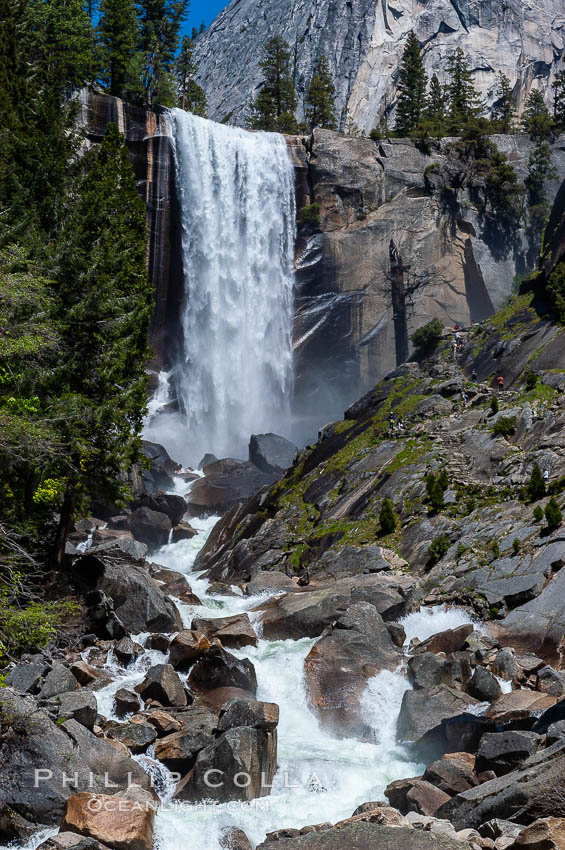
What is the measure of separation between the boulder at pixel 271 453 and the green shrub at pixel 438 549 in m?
23.7

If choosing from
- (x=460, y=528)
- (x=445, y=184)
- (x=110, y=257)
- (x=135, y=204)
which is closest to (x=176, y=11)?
(x=445, y=184)

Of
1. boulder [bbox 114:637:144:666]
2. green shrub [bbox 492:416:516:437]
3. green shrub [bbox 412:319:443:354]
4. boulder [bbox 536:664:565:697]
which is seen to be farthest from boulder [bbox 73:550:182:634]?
green shrub [bbox 412:319:443:354]

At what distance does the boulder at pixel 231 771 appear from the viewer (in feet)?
41.8

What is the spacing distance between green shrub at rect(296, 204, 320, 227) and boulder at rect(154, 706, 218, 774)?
52.2 meters

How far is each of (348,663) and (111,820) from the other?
8.80 m

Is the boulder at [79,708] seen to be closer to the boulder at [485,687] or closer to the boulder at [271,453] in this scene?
the boulder at [485,687]

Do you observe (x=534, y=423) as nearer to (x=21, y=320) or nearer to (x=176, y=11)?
(x=21, y=320)

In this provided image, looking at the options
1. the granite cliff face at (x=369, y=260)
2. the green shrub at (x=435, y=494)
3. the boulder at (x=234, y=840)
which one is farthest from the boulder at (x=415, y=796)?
the granite cliff face at (x=369, y=260)

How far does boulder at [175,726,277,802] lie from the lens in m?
12.8

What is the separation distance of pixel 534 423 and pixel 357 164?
4114cm

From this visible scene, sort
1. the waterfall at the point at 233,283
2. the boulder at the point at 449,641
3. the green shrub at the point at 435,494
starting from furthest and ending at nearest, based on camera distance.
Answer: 1. the waterfall at the point at 233,283
2. the green shrub at the point at 435,494
3. the boulder at the point at 449,641

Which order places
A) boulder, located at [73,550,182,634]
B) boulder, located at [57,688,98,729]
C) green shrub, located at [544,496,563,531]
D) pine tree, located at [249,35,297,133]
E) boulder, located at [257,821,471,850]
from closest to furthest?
boulder, located at [257,821,471,850] → boulder, located at [57,688,98,729] → boulder, located at [73,550,182,634] → green shrub, located at [544,496,563,531] → pine tree, located at [249,35,297,133]

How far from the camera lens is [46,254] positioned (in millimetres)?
22188

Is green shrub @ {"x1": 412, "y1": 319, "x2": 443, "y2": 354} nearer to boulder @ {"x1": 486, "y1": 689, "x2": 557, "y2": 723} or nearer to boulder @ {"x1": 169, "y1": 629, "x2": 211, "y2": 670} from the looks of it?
boulder @ {"x1": 169, "y1": 629, "x2": 211, "y2": 670}
